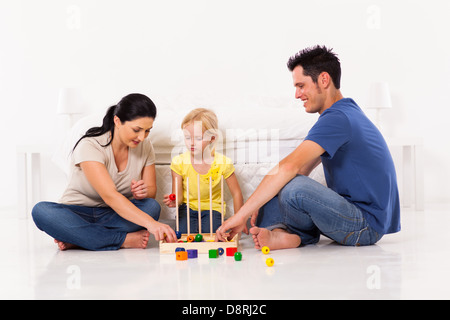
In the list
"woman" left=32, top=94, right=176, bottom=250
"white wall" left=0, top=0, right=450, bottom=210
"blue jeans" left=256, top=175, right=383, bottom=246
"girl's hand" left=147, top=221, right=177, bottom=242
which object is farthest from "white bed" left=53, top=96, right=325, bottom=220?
"white wall" left=0, top=0, right=450, bottom=210

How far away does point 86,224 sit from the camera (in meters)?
1.78

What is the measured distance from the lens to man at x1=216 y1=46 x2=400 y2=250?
1.61 m

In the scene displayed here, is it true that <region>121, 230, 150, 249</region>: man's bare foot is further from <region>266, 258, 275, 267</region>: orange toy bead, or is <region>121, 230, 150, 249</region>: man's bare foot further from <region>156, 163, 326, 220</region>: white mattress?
<region>266, 258, 275, 267</region>: orange toy bead

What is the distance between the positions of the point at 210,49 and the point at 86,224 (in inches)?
77.1

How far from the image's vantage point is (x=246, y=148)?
2.15 m

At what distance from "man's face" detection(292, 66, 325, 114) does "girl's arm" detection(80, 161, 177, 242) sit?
0.63 meters

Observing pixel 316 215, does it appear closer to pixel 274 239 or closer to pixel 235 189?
pixel 274 239

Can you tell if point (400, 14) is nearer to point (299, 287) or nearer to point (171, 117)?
point (171, 117)

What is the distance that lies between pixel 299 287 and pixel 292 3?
8.57 feet

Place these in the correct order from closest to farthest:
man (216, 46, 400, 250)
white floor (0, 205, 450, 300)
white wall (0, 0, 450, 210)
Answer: white floor (0, 205, 450, 300) < man (216, 46, 400, 250) < white wall (0, 0, 450, 210)

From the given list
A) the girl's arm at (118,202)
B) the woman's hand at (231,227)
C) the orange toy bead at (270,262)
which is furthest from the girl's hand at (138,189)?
the orange toy bead at (270,262)
